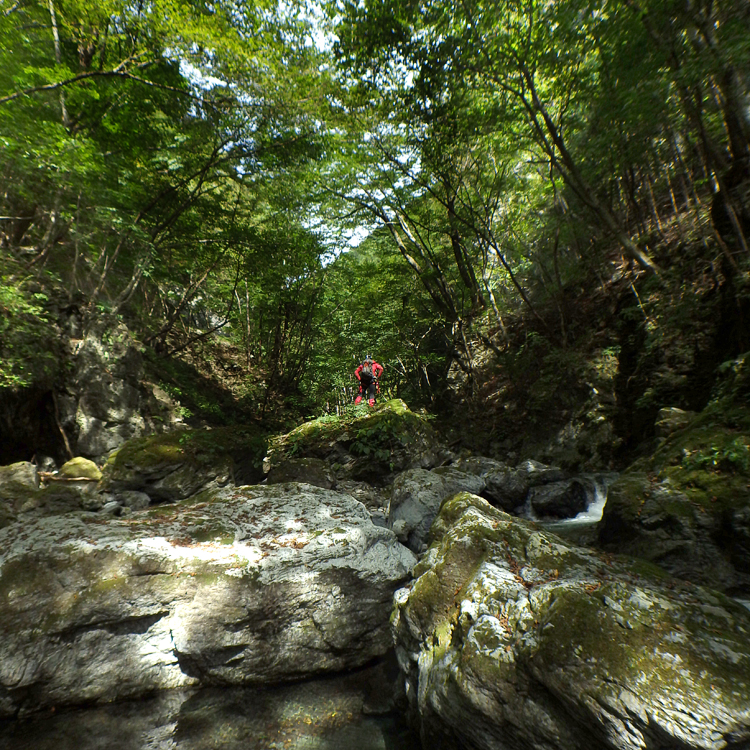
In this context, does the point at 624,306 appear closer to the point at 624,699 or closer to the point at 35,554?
the point at 624,699

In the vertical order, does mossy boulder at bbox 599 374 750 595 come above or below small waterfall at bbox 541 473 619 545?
above

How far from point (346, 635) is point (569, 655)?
2.42m

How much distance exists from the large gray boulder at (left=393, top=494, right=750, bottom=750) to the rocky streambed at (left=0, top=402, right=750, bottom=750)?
10 mm

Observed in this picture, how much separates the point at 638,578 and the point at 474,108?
11.3 meters

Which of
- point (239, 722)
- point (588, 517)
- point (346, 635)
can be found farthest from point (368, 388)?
point (239, 722)

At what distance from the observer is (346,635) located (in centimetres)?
382

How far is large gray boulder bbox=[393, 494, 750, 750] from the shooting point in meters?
1.88

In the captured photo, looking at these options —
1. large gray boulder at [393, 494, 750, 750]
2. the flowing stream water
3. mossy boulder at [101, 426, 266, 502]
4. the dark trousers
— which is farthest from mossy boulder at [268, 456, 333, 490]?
large gray boulder at [393, 494, 750, 750]

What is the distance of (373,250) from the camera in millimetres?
17422

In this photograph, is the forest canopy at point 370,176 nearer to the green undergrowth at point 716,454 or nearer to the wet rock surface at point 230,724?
the green undergrowth at point 716,454

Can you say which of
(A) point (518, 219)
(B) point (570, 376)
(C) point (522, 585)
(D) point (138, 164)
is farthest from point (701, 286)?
(D) point (138, 164)

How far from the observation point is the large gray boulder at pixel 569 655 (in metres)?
1.88

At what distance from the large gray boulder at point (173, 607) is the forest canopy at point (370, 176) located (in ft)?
16.6

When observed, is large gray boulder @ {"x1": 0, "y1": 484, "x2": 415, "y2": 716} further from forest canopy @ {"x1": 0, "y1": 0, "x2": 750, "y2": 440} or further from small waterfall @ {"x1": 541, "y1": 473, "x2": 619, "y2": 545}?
forest canopy @ {"x1": 0, "y1": 0, "x2": 750, "y2": 440}
